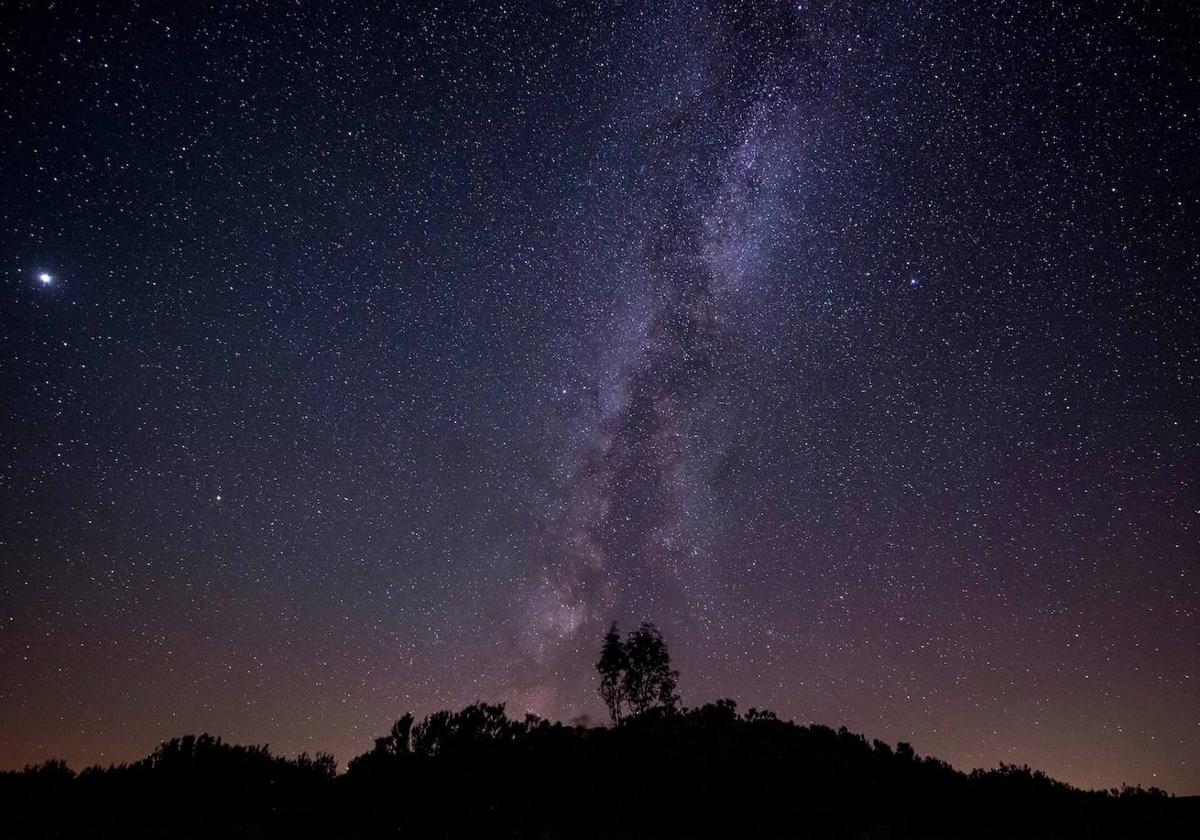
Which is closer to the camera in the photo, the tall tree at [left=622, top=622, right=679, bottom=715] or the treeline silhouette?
the treeline silhouette

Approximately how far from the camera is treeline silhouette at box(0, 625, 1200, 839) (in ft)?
34.7

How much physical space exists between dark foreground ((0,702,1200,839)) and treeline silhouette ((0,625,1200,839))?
3cm

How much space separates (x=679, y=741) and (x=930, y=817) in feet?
18.0

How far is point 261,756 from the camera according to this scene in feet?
42.6

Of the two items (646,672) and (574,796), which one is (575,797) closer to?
(574,796)

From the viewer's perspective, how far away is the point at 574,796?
12.2 m

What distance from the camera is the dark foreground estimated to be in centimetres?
1057

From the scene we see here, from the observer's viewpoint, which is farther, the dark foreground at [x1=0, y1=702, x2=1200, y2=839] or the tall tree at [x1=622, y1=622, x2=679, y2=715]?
the tall tree at [x1=622, y1=622, x2=679, y2=715]

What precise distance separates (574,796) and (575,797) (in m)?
0.05

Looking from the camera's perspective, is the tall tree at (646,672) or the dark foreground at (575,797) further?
the tall tree at (646,672)

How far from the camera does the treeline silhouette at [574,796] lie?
417 inches

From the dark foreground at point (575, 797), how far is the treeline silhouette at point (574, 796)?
0.11ft

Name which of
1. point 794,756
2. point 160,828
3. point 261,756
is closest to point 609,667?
point 794,756

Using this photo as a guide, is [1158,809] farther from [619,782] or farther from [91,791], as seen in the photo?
[91,791]
